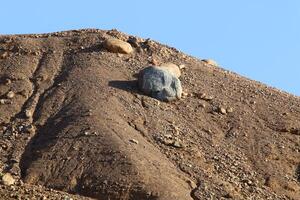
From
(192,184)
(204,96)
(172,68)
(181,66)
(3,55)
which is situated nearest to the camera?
(192,184)

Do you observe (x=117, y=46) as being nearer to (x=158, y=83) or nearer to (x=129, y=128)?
(x=158, y=83)

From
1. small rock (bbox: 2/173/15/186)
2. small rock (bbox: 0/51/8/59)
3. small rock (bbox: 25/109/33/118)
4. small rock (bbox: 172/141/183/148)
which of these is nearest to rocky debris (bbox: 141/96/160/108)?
small rock (bbox: 172/141/183/148)

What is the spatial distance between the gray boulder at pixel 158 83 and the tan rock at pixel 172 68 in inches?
34.8

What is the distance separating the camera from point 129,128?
2661cm

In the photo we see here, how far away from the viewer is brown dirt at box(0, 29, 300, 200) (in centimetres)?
2444

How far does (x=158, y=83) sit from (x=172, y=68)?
1639mm

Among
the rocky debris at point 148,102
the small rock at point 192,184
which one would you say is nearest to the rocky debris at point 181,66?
the rocky debris at point 148,102

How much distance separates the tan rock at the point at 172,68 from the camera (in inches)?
1168

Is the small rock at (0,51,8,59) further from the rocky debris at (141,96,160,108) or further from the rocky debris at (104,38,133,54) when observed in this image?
the rocky debris at (141,96,160,108)

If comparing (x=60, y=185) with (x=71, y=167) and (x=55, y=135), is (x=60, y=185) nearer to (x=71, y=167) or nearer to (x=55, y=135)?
(x=71, y=167)

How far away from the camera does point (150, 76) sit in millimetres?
28484

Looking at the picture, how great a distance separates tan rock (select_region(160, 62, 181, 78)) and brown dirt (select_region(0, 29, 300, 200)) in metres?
0.31

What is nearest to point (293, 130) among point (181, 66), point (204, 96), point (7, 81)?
point (204, 96)

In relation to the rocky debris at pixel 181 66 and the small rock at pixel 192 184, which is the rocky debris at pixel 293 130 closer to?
the rocky debris at pixel 181 66
